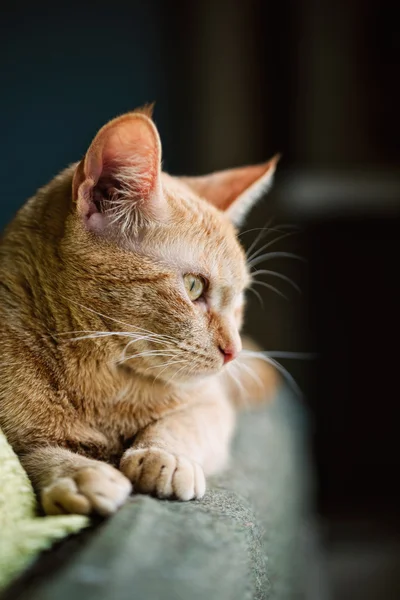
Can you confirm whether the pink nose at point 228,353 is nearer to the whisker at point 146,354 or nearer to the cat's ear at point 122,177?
the whisker at point 146,354

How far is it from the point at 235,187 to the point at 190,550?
2.46 feet

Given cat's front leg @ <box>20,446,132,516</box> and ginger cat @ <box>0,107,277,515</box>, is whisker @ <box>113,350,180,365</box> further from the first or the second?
cat's front leg @ <box>20,446,132,516</box>

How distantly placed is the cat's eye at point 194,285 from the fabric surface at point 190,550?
291 millimetres

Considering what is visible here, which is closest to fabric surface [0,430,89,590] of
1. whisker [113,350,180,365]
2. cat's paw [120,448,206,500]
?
cat's paw [120,448,206,500]

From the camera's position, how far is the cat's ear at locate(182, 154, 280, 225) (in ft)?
4.07

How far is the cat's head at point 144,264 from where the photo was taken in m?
0.93

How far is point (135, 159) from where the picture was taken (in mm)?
928

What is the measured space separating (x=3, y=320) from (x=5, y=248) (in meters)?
0.14

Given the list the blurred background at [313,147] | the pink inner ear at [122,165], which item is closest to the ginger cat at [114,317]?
the pink inner ear at [122,165]

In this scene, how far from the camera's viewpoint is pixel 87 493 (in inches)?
29.5

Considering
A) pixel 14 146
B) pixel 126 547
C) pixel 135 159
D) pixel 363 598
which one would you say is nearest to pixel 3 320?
pixel 135 159

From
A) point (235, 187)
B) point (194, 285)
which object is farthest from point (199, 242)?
point (235, 187)

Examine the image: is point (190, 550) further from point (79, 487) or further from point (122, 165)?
point (122, 165)

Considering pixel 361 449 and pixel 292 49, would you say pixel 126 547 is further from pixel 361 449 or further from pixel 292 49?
pixel 292 49
